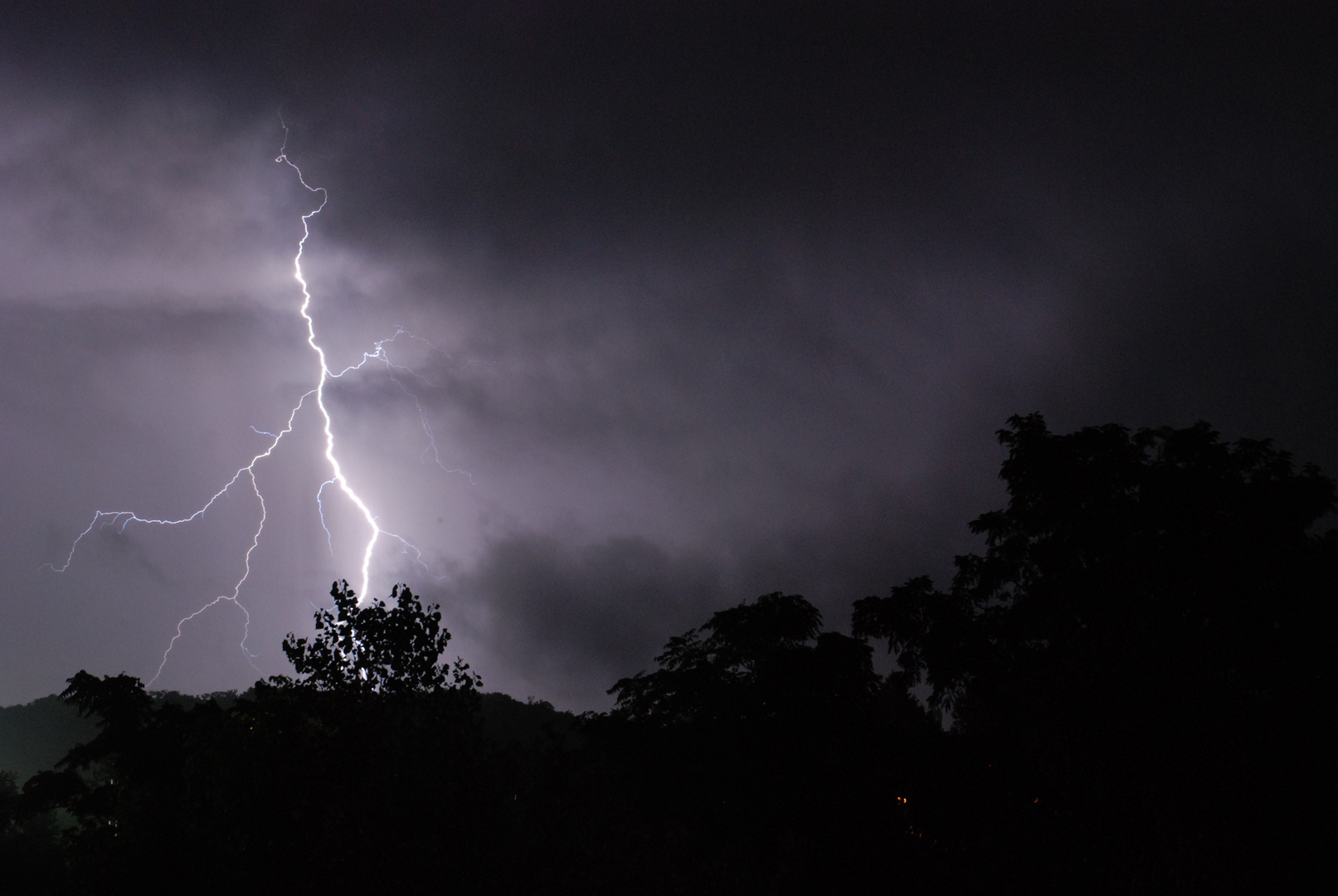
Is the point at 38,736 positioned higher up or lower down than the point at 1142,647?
higher up

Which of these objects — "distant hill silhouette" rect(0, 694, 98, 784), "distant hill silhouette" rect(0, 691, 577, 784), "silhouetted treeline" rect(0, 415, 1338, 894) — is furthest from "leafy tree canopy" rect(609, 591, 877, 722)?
"distant hill silhouette" rect(0, 694, 98, 784)

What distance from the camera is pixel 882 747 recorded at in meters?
25.4

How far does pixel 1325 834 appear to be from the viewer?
1714 cm

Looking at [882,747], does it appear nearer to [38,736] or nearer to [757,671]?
[757,671]

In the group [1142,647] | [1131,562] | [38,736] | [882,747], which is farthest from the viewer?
[38,736]

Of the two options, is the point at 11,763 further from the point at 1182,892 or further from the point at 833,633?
the point at 1182,892

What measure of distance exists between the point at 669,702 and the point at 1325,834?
1965cm

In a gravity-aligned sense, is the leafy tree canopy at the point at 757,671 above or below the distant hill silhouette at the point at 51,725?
below

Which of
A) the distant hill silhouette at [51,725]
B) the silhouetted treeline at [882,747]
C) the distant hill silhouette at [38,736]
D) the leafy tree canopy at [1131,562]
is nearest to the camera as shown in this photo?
the silhouetted treeline at [882,747]

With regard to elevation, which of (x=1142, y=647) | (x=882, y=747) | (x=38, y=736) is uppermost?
(x=38, y=736)

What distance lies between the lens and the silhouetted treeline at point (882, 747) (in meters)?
9.96

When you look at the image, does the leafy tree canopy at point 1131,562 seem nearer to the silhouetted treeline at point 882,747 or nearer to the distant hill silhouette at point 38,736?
the silhouetted treeline at point 882,747

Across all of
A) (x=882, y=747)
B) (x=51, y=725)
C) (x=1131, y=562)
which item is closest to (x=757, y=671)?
(x=882, y=747)

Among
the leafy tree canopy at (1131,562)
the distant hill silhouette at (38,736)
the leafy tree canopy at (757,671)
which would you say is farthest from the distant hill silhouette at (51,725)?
the leafy tree canopy at (1131,562)
